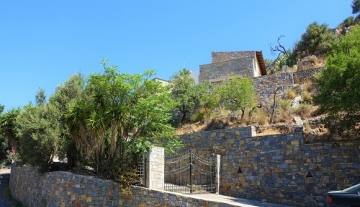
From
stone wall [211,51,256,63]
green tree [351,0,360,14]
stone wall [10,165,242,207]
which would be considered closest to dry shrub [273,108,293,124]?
stone wall [10,165,242,207]

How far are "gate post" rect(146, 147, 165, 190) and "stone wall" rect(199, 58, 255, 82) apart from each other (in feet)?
46.0

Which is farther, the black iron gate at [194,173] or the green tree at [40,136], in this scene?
Result: the green tree at [40,136]

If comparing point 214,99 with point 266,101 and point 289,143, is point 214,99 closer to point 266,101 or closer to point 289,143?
point 266,101

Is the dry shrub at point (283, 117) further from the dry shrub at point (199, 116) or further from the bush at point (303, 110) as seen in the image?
the dry shrub at point (199, 116)

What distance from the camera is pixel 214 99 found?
18.7 meters

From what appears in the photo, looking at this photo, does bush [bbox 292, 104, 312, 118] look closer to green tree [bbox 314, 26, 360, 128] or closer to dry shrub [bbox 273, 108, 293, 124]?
dry shrub [bbox 273, 108, 293, 124]

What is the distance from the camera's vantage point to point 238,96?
1675 centimetres

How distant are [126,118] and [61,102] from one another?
14.9 ft

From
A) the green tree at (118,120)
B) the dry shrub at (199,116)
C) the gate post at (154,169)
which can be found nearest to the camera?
the gate post at (154,169)

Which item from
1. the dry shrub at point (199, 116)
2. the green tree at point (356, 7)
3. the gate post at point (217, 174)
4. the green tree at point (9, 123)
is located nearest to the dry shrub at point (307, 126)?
the gate post at point (217, 174)

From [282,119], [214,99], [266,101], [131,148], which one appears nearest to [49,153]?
[131,148]

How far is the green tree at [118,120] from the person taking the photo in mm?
11438

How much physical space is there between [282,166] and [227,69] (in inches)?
539

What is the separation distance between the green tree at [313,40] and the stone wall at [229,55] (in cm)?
728
